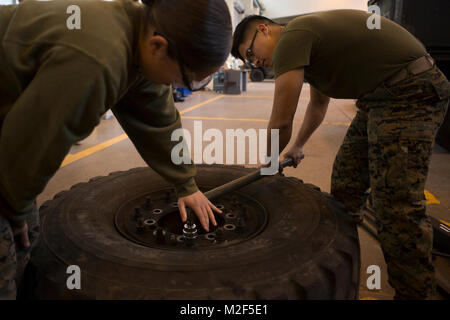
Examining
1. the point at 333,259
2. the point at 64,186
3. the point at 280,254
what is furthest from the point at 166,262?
the point at 64,186

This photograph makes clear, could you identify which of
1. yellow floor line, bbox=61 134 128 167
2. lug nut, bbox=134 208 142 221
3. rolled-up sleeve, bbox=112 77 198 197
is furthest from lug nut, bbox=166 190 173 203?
yellow floor line, bbox=61 134 128 167

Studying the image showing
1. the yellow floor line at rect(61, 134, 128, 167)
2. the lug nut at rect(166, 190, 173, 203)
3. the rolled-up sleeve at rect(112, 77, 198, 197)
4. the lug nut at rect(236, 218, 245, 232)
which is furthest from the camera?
the yellow floor line at rect(61, 134, 128, 167)

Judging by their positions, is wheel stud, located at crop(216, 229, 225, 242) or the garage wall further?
the garage wall

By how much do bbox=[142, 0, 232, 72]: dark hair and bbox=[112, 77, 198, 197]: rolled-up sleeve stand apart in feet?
0.93

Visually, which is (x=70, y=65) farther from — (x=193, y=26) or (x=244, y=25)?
(x=244, y=25)

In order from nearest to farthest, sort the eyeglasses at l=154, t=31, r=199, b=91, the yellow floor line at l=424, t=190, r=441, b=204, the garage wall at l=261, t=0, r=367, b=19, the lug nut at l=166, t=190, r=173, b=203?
the eyeglasses at l=154, t=31, r=199, b=91
the lug nut at l=166, t=190, r=173, b=203
the yellow floor line at l=424, t=190, r=441, b=204
the garage wall at l=261, t=0, r=367, b=19

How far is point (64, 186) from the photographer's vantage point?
2602 mm

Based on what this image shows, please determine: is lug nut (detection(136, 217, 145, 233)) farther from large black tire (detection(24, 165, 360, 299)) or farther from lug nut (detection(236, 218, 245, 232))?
lug nut (detection(236, 218, 245, 232))

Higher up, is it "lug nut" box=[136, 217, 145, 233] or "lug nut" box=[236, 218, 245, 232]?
"lug nut" box=[136, 217, 145, 233]

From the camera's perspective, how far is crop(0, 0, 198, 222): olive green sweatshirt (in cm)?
70

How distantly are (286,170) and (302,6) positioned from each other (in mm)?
16588

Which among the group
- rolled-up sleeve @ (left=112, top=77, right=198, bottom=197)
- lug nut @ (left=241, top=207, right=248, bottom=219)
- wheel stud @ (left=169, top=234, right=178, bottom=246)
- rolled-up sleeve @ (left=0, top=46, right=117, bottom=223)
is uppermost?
rolled-up sleeve @ (left=0, top=46, right=117, bottom=223)

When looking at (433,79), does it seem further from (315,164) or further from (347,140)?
(315,164)
